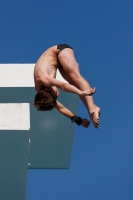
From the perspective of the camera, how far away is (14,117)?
33.2 feet

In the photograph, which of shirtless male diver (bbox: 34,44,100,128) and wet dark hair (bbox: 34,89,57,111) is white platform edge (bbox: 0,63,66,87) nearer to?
shirtless male diver (bbox: 34,44,100,128)

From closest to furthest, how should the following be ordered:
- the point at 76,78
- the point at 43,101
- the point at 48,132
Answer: the point at 43,101
the point at 76,78
the point at 48,132

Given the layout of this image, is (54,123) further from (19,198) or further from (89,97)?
(89,97)

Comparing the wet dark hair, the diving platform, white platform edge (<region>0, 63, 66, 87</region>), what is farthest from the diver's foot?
white platform edge (<region>0, 63, 66, 87</region>)

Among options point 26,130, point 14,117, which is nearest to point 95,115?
point 26,130

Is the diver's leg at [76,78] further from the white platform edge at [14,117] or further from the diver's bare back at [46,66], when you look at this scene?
the white platform edge at [14,117]

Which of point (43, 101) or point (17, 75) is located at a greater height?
point (17, 75)

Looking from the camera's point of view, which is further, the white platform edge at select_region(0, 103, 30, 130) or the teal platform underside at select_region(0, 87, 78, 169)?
the teal platform underside at select_region(0, 87, 78, 169)

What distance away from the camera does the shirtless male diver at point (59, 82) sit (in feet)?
27.2

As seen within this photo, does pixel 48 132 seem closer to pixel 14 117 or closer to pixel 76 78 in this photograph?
pixel 14 117

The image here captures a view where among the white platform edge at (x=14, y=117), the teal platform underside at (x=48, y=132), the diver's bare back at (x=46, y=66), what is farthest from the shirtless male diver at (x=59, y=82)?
the teal platform underside at (x=48, y=132)

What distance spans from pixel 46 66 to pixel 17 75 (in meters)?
3.52

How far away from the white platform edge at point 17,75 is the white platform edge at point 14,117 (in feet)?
5.34

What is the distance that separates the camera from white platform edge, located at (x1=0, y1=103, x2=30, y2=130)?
10.0m
